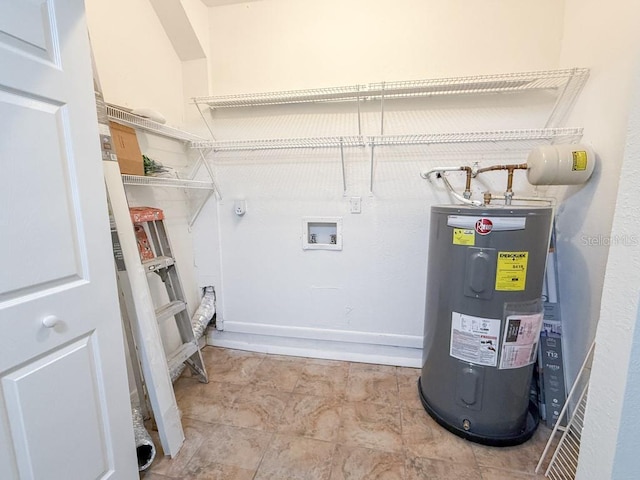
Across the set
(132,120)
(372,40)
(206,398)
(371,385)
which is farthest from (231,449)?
(372,40)

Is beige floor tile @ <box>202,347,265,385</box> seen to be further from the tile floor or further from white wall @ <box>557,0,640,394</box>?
white wall @ <box>557,0,640,394</box>

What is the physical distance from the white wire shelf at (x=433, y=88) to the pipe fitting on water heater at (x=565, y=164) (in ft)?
1.43

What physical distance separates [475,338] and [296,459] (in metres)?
1.02

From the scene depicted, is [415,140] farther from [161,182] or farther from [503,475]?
[503,475]

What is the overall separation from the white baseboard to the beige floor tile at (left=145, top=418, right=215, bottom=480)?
29.4 inches

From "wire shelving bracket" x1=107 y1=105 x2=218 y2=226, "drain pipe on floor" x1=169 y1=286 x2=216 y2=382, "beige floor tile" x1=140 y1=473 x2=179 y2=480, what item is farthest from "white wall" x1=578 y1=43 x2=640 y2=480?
"drain pipe on floor" x1=169 y1=286 x2=216 y2=382

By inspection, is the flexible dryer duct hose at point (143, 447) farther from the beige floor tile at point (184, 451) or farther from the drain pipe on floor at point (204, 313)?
the drain pipe on floor at point (204, 313)

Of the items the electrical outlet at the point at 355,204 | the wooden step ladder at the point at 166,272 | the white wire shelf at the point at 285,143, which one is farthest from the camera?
the electrical outlet at the point at 355,204

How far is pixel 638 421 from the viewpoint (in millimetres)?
697

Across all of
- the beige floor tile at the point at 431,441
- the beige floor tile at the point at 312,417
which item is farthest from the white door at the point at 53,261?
the beige floor tile at the point at 431,441

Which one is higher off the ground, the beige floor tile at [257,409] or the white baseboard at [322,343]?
the white baseboard at [322,343]

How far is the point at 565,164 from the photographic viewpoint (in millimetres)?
1315

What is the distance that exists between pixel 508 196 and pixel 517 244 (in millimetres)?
359

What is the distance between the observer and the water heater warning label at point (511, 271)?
1.22 m
